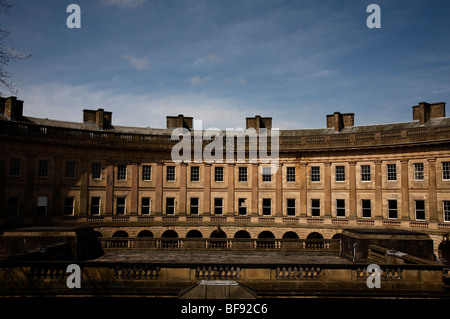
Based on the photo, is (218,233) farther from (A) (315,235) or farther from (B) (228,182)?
(A) (315,235)

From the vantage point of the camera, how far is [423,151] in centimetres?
3484

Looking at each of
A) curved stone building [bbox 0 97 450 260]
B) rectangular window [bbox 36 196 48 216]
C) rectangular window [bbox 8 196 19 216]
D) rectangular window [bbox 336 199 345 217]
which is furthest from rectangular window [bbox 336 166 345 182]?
rectangular window [bbox 8 196 19 216]

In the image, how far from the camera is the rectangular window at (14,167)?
34.4 m

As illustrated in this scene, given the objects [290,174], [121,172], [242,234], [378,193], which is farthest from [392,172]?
[121,172]

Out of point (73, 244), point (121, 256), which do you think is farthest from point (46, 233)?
point (121, 256)

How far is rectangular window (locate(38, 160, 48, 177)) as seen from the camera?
36.0 meters

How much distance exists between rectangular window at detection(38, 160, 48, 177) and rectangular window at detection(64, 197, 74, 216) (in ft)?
10.7

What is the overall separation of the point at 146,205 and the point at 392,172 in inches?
1033

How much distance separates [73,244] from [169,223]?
2011 centimetres

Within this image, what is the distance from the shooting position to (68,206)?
37.1 metres

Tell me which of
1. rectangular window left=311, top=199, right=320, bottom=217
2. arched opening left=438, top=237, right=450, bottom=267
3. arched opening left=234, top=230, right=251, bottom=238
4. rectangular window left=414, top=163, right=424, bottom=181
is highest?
rectangular window left=414, top=163, right=424, bottom=181

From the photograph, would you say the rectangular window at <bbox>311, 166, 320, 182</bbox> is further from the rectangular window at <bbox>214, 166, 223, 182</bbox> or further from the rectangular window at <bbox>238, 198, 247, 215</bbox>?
the rectangular window at <bbox>214, 166, 223, 182</bbox>

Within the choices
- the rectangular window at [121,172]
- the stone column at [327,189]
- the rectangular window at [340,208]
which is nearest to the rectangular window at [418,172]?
the rectangular window at [340,208]

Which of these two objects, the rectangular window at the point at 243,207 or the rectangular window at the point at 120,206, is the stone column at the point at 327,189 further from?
the rectangular window at the point at 120,206
